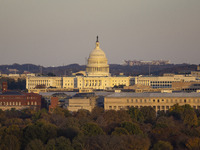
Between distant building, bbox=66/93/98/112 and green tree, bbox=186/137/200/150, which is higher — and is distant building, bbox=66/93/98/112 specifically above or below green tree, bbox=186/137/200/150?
above

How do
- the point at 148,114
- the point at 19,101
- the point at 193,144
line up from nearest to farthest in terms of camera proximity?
the point at 193,144 < the point at 148,114 < the point at 19,101

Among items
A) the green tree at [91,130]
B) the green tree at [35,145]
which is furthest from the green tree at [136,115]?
the green tree at [35,145]

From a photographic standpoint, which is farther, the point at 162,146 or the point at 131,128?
the point at 131,128

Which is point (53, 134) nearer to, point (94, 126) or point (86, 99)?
point (94, 126)

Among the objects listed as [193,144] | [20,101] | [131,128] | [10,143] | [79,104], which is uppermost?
[79,104]

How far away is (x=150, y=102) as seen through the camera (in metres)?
141

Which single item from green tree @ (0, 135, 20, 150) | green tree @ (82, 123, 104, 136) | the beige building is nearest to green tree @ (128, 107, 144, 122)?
the beige building

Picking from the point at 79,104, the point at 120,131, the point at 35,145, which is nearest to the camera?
the point at 35,145

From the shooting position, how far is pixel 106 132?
102 meters

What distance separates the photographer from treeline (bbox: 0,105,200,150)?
89.9m

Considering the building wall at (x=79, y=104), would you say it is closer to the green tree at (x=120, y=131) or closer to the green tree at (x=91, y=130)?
the green tree at (x=91, y=130)

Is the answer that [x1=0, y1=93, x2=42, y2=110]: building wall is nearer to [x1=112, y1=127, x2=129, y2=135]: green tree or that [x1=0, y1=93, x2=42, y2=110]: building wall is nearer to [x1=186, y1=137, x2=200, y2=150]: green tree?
[x1=112, y1=127, x2=129, y2=135]: green tree

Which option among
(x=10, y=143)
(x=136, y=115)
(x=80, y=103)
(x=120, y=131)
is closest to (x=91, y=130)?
(x=120, y=131)

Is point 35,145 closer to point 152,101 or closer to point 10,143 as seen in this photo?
point 10,143
